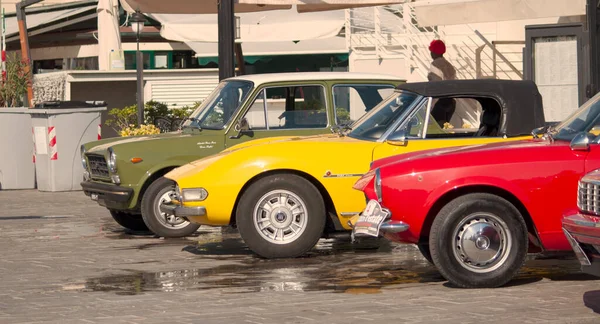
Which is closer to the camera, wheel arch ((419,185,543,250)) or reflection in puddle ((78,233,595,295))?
wheel arch ((419,185,543,250))

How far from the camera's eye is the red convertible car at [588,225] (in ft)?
25.0

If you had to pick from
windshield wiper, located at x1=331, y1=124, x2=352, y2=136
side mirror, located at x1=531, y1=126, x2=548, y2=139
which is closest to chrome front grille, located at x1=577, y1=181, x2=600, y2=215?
side mirror, located at x1=531, y1=126, x2=548, y2=139

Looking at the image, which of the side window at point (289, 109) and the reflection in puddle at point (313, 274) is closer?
the reflection in puddle at point (313, 274)

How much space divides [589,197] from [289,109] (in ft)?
19.0

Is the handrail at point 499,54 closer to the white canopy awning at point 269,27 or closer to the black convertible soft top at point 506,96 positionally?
the white canopy awning at point 269,27

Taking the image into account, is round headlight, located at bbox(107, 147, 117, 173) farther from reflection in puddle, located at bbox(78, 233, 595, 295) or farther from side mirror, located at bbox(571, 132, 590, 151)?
side mirror, located at bbox(571, 132, 590, 151)

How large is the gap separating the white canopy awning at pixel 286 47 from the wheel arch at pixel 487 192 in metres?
22.6

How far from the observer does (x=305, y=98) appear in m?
13.1

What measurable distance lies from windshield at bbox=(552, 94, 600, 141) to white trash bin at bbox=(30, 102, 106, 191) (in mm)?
11626

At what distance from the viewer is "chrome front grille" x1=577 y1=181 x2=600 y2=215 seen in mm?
7629

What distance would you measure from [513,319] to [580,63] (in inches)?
389

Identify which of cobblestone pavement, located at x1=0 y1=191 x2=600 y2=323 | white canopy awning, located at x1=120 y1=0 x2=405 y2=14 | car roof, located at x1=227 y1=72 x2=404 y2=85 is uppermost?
white canopy awning, located at x1=120 y1=0 x2=405 y2=14

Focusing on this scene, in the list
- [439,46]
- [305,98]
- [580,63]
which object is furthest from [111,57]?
[305,98]

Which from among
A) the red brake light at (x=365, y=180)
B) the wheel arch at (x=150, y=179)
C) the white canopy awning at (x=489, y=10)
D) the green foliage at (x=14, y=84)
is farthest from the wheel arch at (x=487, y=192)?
the green foliage at (x=14, y=84)
